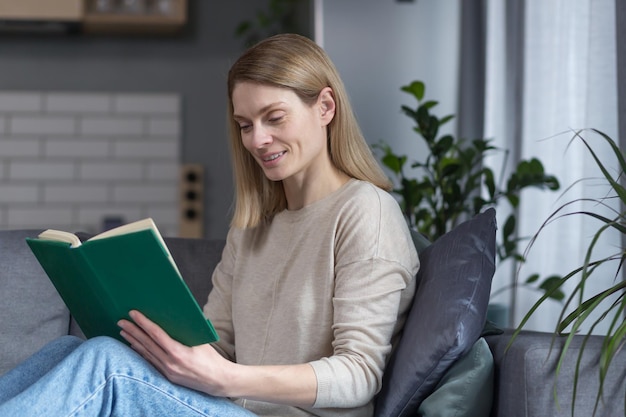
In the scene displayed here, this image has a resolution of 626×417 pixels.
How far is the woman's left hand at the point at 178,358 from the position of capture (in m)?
1.55

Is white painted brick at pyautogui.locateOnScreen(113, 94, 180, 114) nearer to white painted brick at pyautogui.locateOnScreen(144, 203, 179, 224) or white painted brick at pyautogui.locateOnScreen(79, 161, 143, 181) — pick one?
white painted brick at pyautogui.locateOnScreen(79, 161, 143, 181)

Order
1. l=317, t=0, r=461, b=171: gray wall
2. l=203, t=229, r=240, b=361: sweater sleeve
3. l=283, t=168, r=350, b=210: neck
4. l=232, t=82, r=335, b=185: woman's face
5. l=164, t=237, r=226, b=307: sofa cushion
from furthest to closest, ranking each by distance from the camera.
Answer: l=317, t=0, r=461, b=171: gray wall → l=164, t=237, r=226, b=307: sofa cushion → l=203, t=229, r=240, b=361: sweater sleeve → l=283, t=168, r=350, b=210: neck → l=232, t=82, r=335, b=185: woman's face

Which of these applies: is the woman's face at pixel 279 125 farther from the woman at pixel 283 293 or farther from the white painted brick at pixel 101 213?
the white painted brick at pixel 101 213

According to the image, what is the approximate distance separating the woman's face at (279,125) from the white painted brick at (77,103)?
117 inches

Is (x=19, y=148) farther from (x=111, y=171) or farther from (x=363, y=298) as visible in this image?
(x=363, y=298)

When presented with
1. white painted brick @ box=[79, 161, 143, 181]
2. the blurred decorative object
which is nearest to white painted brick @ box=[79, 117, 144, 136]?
white painted brick @ box=[79, 161, 143, 181]

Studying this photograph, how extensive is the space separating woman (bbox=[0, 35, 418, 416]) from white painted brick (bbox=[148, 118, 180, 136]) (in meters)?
2.70

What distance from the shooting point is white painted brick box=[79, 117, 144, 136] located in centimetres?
474

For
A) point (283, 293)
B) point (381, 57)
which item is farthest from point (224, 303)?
point (381, 57)

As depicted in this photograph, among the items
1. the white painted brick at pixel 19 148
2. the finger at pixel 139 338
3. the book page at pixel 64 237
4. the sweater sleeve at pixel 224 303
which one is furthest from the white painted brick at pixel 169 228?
the finger at pixel 139 338

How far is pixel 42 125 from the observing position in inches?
185

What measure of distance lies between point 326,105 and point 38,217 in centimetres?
314

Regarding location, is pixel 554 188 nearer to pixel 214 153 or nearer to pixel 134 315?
pixel 134 315

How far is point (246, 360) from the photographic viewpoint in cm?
195
